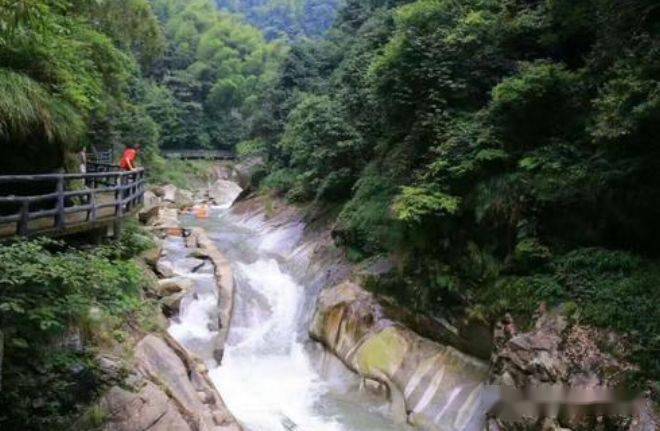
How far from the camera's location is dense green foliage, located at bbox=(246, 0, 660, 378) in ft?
25.9

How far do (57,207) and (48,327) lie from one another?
110 inches

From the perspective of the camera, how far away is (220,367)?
1135 centimetres

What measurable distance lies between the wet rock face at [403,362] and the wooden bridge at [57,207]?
16.7 feet

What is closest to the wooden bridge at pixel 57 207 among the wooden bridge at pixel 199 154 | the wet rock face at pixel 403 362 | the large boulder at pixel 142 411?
the large boulder at pixel 142 411

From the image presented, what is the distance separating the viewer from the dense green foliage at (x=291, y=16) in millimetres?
91500

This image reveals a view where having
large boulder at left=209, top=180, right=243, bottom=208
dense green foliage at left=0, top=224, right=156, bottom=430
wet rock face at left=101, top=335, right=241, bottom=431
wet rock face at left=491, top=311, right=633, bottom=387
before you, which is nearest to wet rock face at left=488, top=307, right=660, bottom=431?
wet rock face at left=491, top=311, right=633, bottom=387

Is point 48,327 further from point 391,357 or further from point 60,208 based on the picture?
point 391,357

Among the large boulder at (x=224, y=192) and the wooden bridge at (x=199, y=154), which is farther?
the wooden bridge at (x=199, y=154)

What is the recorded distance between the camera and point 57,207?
823 cm

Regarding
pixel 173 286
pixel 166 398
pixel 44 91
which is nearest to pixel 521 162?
pixel 166 398

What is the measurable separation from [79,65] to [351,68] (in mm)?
10679

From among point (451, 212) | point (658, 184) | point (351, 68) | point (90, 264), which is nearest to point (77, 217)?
point (90, 264)

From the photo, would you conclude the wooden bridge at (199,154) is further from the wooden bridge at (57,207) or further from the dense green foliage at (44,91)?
the wooden bridge at (57,207)

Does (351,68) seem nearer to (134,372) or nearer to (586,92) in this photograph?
(586,92)
